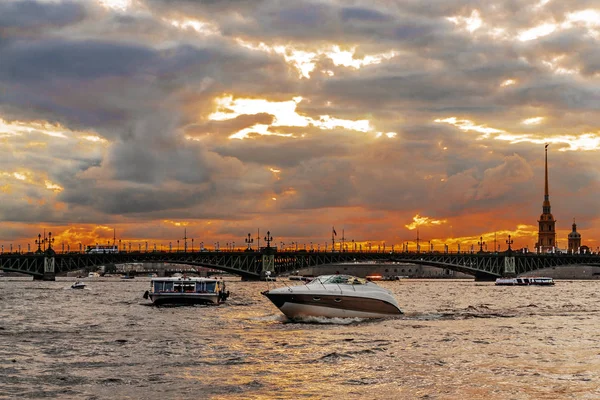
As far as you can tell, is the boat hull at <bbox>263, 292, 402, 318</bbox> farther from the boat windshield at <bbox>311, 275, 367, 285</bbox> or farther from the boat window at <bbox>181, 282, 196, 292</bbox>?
the boat window at <bbox>181, 282, 196, 292</bbox>

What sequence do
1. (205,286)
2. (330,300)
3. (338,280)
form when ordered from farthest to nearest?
1. (205,286)
2. (338,280)
3. (330,300)

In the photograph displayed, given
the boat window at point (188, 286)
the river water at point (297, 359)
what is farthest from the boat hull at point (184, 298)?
the river water at point (297, 359)

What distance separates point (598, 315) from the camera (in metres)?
91.5

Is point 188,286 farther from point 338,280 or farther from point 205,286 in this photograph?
point 338,280

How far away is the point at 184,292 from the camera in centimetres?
10919

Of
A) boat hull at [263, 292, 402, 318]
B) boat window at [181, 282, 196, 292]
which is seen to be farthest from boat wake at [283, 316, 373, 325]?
boat window at [181, 282, 196, 292]

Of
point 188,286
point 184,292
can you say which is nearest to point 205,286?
point 188,286

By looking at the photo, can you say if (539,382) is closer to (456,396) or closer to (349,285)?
(456,396)

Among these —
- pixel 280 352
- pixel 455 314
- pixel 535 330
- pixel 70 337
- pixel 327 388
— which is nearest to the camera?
pixel 327 388

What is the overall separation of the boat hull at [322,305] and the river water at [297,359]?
1.49 meters

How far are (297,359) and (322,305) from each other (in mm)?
24428

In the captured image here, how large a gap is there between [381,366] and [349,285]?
28.5 m

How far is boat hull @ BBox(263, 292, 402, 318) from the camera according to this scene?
70625 millimetres

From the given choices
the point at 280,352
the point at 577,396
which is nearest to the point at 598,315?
the point at 280,352
